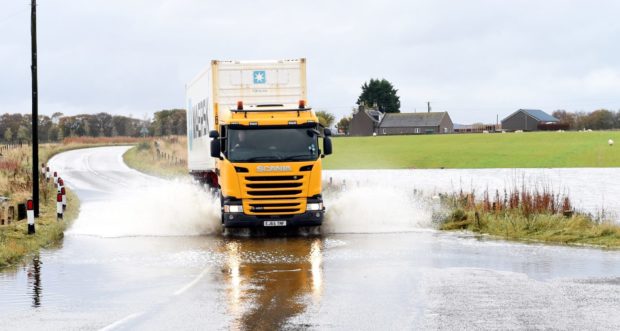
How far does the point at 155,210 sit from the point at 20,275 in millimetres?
11776

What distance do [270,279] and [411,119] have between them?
17345cm

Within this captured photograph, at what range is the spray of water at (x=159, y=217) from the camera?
22.1m

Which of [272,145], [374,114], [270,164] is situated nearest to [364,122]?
[374,114]

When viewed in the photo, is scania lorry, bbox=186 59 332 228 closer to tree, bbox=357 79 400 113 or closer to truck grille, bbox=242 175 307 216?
truck grille, bbox=242 175 307 216

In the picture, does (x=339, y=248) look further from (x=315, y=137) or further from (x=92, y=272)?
(x=92, y=272)

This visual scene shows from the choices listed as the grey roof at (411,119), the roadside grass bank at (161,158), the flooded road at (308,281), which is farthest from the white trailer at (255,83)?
the grey roof at (411,119)

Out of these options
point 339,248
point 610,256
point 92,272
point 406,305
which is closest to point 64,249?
point 92,272

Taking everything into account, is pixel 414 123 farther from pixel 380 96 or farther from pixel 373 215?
pixel 373 215

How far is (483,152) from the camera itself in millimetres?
89250

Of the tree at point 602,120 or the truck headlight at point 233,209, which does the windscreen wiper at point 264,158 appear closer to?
the truck headlight at point 233,209

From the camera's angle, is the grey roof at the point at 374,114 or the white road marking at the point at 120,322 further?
the grey roof at the point at 374,114

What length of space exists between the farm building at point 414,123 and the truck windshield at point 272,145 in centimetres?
16164

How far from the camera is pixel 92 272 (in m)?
14.7

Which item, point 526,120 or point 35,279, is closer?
point 35,279
